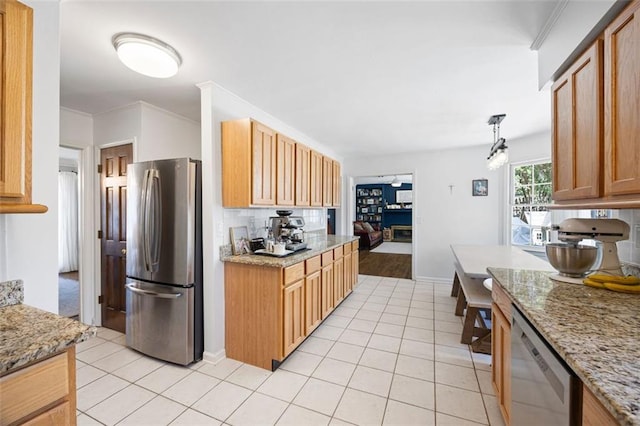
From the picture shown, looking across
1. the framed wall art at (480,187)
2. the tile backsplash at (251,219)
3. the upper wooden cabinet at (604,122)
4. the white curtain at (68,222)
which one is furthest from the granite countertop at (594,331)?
the white curtain at (68,222)

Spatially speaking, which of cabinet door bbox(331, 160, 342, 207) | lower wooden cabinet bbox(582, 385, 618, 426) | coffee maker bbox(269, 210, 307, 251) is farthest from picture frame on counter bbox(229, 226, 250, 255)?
lower wooden cabinet bbox(582, 385, 618, 426)

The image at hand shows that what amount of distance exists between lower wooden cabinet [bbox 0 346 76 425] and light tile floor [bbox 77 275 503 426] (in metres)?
0.94

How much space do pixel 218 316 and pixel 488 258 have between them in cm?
295

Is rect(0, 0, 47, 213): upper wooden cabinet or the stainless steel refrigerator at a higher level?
rect(0, 0, 47, 213): upper wooden cabinet

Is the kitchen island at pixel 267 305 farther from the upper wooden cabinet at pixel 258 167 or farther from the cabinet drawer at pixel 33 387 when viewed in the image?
the cabinet drawer at pixel 33 387

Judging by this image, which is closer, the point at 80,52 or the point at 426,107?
the point at 80,52

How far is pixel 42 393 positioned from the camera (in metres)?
0.85

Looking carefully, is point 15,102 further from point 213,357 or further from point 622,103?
point 622,103

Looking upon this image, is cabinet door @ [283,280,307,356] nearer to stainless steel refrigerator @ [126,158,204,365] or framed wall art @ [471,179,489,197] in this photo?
stainless steel refrigerator @ [126,158,204,365]

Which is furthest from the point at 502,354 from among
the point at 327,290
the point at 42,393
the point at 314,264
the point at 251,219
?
the point at 251,219

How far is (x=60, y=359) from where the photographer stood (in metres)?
0.89

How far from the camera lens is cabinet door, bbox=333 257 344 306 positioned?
10.8ft

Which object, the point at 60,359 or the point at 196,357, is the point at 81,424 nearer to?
the point at 196,357

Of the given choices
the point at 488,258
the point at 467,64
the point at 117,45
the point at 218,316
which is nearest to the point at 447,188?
A: the point at 488,258
